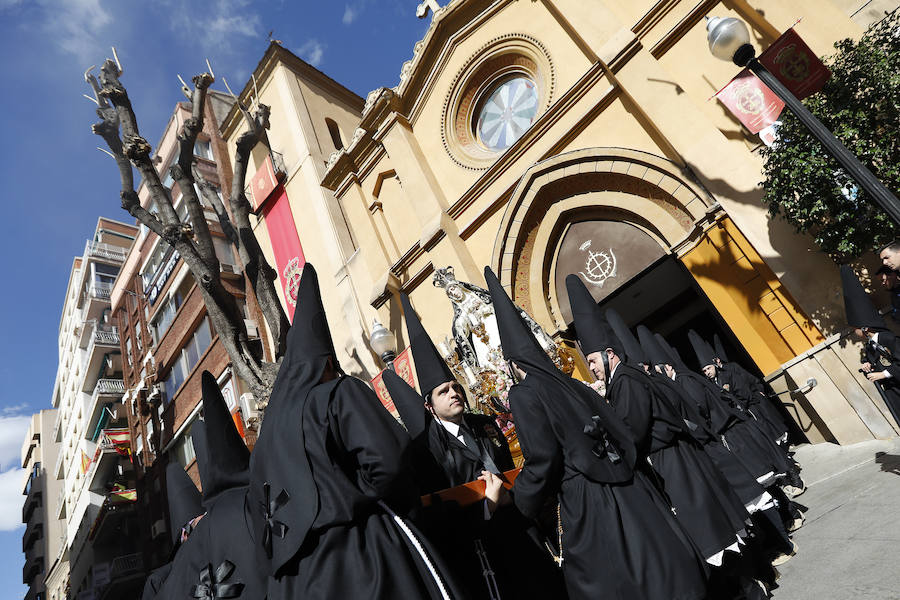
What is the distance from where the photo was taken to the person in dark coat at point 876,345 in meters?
4.55

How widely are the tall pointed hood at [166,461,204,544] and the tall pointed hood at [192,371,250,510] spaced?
1.74 meters

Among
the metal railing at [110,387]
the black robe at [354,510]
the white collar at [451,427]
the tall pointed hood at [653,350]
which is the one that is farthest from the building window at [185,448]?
the black robe at [354,510]

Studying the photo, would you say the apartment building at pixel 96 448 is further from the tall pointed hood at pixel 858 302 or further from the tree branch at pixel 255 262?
the tall pointed hood at pixel 858 302

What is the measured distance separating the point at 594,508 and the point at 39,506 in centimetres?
6002

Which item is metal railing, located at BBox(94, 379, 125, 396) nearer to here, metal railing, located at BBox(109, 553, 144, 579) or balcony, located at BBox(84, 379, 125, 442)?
balcony, located at BBox(84, 379, 125, 442)

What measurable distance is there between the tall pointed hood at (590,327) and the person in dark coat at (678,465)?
0.95 ft

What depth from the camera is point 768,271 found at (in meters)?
8.02

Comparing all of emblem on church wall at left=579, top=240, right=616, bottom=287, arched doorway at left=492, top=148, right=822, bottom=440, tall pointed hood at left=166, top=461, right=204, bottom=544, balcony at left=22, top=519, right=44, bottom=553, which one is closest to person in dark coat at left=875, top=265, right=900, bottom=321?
arched doorway at left=492, top=148, right=822, bottom=440

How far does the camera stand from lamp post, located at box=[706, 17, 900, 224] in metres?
3.92

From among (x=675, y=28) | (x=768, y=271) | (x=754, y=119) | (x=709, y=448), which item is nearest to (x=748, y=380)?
(x=768, y=271)

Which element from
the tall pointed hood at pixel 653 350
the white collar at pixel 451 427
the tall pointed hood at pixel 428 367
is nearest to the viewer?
the white collar at pixel 451 427

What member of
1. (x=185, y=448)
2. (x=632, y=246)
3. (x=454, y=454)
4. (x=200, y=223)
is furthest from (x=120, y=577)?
(x=454, y=454)

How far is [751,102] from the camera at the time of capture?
7805mm

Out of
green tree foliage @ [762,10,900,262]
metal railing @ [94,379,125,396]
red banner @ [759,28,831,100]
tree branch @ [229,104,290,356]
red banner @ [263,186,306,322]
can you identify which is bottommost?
green tree foliage @ [762,10,900,262]
